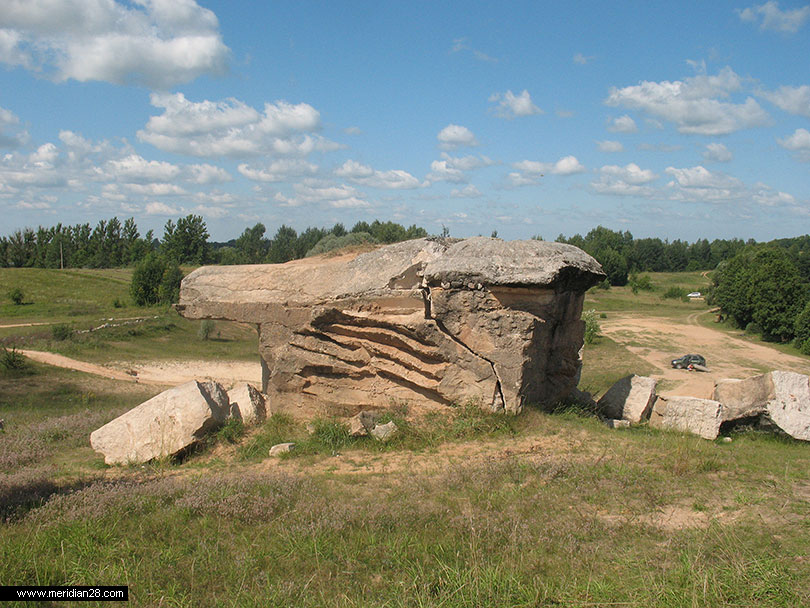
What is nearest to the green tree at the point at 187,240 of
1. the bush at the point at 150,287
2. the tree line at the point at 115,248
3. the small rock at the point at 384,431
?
the tree line at the point at 115,248

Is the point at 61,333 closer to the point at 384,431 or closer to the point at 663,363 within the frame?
the point at 384,431

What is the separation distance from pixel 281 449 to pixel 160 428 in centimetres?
182

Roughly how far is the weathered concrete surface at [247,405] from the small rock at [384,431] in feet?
7.61

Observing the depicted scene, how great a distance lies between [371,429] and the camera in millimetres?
8484

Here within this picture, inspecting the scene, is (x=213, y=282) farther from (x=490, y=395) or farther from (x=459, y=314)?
(x=490, y=395)

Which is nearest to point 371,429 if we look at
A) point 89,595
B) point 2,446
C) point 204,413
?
point 204,413

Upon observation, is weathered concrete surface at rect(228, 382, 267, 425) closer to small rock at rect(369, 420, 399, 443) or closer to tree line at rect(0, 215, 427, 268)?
Result: small rock at rect(369, 420, 399, 443)

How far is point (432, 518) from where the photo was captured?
5.39 m

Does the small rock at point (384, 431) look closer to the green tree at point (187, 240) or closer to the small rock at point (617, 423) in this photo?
the small rock at point (617, 423)

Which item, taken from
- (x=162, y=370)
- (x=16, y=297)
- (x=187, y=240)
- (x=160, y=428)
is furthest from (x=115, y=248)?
(x=160, y=428)

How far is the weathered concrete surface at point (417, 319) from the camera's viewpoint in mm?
8625

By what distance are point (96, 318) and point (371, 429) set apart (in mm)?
28679

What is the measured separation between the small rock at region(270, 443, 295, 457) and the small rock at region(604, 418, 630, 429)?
515 centimetres

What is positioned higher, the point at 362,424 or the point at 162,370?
the point at 362,424
